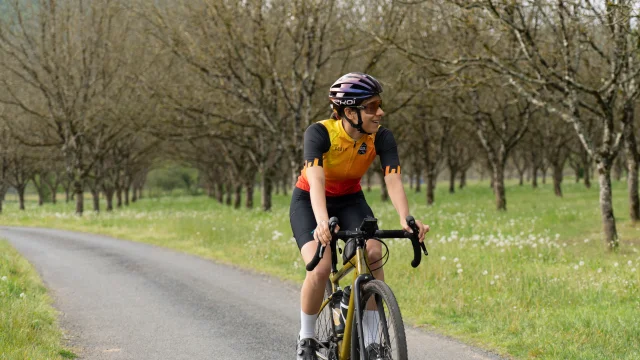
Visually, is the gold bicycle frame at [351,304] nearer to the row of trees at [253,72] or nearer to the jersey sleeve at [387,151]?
the jersey sleeve at [387,151]

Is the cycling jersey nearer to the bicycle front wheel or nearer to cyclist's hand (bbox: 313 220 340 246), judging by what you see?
cyclist's hand (bbox: 313 220 340 246)

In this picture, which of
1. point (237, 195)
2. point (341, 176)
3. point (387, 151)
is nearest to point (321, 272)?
point (341, 176)

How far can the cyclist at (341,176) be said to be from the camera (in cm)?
407

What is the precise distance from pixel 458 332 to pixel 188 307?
368 centimetres

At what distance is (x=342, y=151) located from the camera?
14.1 feet

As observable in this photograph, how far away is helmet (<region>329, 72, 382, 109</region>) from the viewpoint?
13.3 feet

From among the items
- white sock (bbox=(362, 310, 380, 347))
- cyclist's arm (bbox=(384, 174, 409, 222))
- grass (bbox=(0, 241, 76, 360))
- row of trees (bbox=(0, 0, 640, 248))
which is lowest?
grass (bbox=(0, 241, 76, 360))

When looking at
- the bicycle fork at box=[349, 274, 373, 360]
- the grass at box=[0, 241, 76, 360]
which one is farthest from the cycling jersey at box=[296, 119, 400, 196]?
the grass at box=[0, 241, 76, 360]

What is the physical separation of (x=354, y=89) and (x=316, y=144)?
45 centimetres

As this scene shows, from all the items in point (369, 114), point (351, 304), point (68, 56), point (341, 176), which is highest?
point (68, 56)

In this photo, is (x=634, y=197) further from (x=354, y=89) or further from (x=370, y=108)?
(x=354, y=89)

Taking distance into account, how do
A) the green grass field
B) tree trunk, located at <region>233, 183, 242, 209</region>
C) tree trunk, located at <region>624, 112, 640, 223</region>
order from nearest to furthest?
the green grass field
tree trunk, located at <region>624, 112, 640, 223</region>
tree trunk, located at <region>233, 183, 242, 209</region>

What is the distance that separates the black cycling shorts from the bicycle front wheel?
2.63 ft

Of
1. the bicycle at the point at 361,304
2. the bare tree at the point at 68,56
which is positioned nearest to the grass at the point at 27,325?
the bicycle at the point at 361,304
